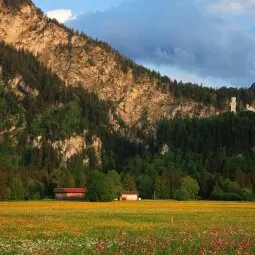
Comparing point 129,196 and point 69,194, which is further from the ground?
point 69,194

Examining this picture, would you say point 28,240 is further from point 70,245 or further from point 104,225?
point 104,225

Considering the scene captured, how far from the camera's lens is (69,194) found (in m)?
169

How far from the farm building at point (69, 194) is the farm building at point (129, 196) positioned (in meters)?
11.8

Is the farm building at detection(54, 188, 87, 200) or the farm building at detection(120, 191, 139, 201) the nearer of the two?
the farm building at detection(54, 188, 87, 200)

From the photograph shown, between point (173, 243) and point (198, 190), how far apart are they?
153469 millimetres

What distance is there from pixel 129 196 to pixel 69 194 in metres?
19.3

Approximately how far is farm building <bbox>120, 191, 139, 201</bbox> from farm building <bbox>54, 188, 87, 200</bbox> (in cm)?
1179

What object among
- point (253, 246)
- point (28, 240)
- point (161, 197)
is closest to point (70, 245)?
point (28, 240)

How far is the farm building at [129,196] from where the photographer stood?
172925 millimetres

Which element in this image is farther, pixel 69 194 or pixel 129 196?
pixel 129 196

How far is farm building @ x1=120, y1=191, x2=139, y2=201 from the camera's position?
172925 mm

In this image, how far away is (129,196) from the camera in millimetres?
176500

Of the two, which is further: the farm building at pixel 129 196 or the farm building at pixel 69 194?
the farm building at pixel 129 196

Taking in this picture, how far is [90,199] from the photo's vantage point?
5738 inches
